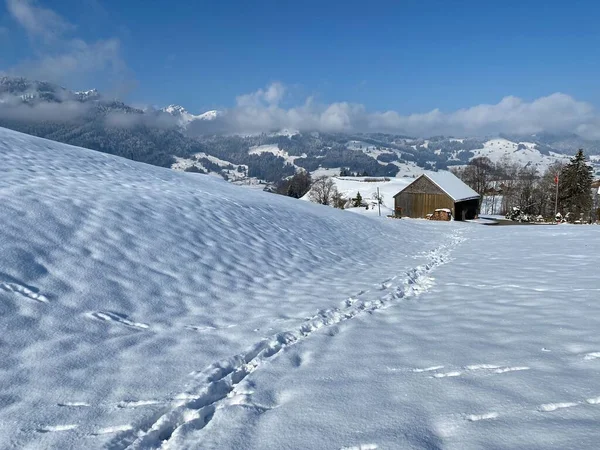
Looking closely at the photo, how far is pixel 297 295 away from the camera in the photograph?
7504 mm

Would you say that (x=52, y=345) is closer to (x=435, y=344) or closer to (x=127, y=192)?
(x=435, y=344)

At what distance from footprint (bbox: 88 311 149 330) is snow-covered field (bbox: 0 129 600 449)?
3 cm

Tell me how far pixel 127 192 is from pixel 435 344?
9497mm

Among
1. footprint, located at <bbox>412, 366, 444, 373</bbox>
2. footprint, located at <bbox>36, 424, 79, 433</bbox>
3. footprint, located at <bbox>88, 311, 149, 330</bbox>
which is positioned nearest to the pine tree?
footprint, located at <bbox>412, 366, 444, 373</bbox>

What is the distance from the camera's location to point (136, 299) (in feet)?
19.3

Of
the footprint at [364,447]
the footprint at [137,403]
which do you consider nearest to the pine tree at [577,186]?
the footprint at [364,447]

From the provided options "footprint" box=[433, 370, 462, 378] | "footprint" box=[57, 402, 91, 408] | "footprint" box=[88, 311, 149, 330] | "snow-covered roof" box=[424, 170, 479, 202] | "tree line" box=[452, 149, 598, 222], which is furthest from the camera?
"tree line" box=[452, 149, 598, 222]

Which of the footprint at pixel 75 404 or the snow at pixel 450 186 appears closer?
the footprint at pixel 75 404

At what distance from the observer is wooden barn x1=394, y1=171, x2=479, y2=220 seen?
49062 millimetres

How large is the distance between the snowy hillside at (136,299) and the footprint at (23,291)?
1 centimetres

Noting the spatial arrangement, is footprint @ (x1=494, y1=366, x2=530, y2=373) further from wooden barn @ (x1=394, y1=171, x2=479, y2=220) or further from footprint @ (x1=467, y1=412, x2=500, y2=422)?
wooden barn @ (x1=394, y1=171, x2=479, y2=220)

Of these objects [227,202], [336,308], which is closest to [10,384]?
[336,308]

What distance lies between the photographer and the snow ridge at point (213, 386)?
301 cm

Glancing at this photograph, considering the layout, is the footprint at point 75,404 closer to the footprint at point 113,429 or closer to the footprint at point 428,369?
the footprint at point 113,429
